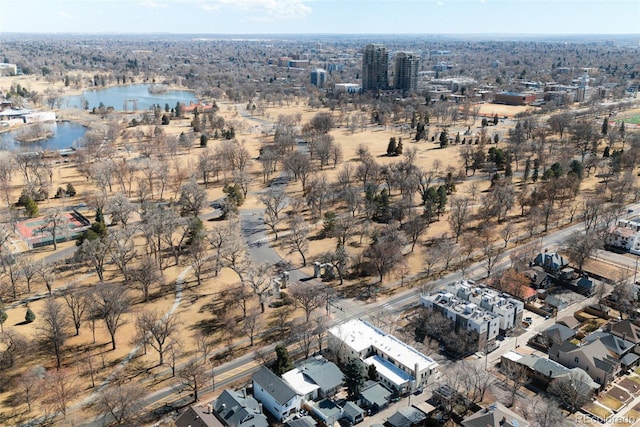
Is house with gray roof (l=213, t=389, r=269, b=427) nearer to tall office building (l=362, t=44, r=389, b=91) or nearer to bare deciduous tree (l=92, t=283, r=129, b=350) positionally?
bare deciduous tree (l=92, t=283, r=129, b=350)

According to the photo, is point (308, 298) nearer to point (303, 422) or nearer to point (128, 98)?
point (303, 422)

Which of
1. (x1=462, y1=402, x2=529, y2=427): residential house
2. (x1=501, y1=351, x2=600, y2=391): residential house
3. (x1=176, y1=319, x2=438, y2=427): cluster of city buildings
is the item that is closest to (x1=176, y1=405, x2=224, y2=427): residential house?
(x1=176, y1=319, x2=438, y2=427): cluster of city buildings

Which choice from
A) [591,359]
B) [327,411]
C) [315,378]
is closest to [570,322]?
[591,359]

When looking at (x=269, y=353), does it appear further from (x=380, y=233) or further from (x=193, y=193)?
(x=193, y=193)

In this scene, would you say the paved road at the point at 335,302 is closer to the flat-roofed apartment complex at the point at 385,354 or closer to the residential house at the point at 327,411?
the flat-roofed apartment complex at the point at 385,354

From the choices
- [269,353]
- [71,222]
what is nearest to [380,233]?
[269,353]
